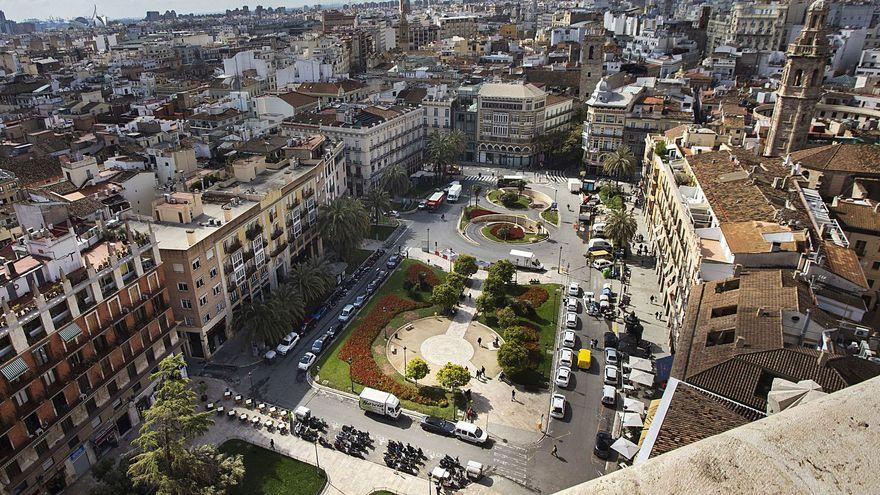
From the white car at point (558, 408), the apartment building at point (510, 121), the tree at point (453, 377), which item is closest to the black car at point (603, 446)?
the white car at point (558, 408)

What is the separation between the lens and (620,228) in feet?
252

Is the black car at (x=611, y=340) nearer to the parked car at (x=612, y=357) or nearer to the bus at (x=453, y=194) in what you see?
the parked car at (x=612, y=357)

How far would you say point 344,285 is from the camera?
235 feet

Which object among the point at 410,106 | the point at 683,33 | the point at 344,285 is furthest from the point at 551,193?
the point at 683,33

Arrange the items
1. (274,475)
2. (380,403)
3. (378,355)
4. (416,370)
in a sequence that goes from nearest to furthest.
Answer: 1. (274,475)
2. (380,403)
3. (416,370)
4. (378,355)

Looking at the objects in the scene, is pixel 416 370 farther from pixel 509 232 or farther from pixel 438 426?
pixel 509 232

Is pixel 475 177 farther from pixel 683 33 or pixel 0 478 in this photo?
pixel 683 33

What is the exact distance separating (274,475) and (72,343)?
18.2 metres

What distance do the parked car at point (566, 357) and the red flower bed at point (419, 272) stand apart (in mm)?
20379

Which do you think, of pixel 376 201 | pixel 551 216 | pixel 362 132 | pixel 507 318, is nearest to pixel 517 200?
pixel 551 216

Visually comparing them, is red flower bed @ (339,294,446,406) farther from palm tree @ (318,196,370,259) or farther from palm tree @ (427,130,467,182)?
palm tree @ (427,130,467,182)

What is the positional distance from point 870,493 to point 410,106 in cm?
11600

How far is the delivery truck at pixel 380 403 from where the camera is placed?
48.6m

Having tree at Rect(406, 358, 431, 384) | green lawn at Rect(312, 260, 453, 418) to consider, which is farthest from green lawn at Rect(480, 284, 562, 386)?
tree at Rect(406, 358, 431, 384)
